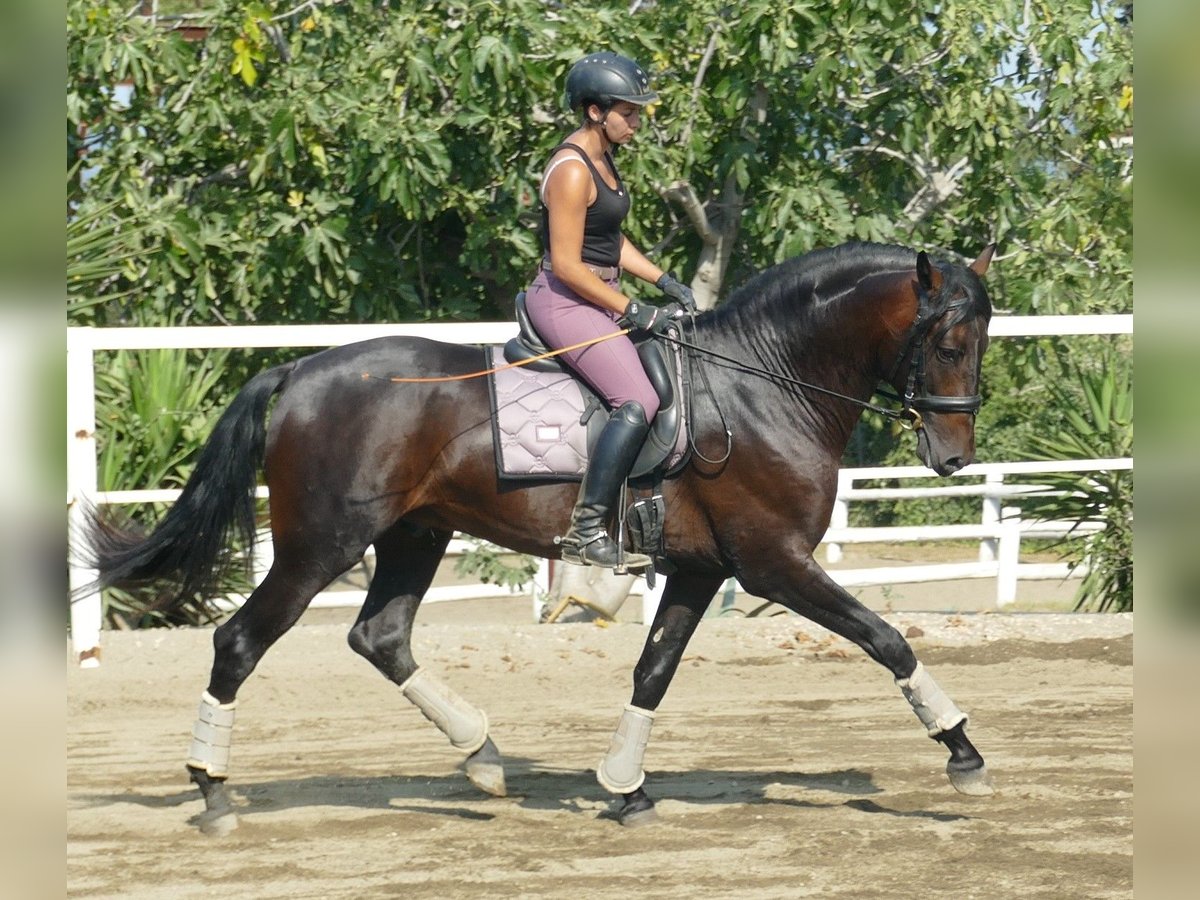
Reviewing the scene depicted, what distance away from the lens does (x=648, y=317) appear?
16.8 ft

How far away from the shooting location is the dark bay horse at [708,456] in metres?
5.12

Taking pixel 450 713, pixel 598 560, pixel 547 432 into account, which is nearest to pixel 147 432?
pixel 450 713

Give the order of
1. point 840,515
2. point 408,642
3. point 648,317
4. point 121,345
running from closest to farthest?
point 648,317, point 408,642, point 121,345, point 840,515

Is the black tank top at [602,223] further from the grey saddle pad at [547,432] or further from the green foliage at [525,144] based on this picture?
the green foliage at [525,144]

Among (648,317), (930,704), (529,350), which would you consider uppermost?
(648,317)

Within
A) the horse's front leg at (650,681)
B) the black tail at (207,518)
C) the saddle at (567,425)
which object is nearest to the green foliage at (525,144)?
the black tail at (207,518)

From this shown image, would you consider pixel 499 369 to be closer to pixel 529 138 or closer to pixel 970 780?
pixel 970 780

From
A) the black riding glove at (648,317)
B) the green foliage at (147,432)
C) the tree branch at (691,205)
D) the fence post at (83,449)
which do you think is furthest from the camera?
the tree branch at (691,205)

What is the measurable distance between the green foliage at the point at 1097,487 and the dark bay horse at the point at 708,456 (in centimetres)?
477

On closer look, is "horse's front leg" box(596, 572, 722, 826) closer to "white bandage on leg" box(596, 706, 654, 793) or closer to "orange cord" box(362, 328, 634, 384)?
"white bandage on leg" box(596, 706, 654, 793)

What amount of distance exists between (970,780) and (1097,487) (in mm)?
4945
